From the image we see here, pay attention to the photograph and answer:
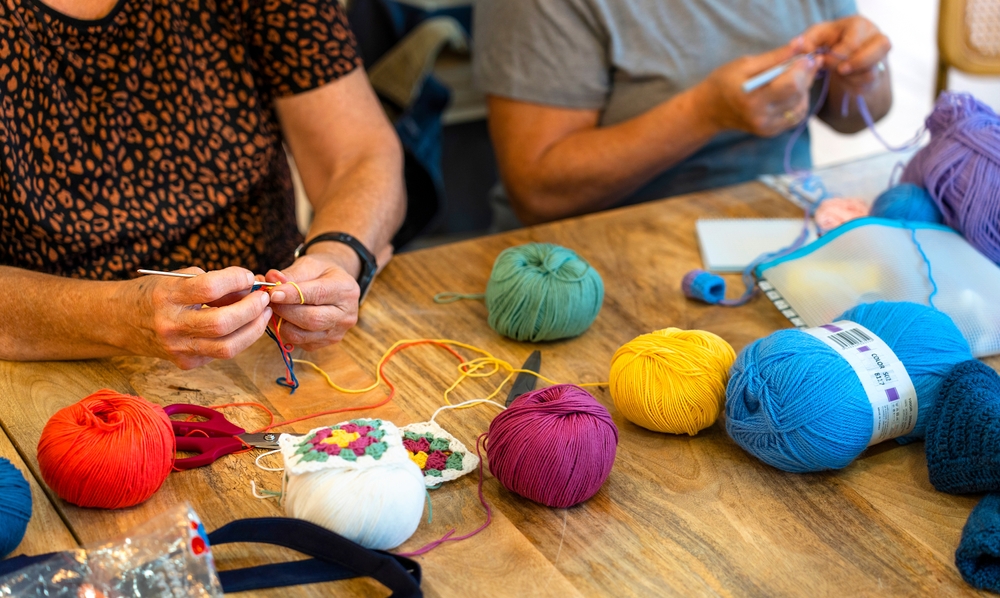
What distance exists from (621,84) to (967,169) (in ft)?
1.91

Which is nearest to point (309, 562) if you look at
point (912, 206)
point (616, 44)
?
point (912, 206)

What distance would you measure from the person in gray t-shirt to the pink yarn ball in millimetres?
153

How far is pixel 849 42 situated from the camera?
50.2 inches

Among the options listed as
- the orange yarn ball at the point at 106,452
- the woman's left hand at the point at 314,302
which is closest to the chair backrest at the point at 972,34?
the woman's left hand at the point at 314,302

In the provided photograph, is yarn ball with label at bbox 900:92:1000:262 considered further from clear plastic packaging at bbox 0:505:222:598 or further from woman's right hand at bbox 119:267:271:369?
clear plastic packaging at bbox 0:505:222:598

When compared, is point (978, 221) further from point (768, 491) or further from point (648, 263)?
point (768, 491)

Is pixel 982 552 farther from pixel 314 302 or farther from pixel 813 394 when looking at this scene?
pixel 314 302

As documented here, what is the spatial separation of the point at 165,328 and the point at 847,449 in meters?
0.61

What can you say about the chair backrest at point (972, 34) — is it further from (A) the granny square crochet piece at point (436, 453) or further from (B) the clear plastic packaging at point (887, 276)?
(A) the granny square crochet piece at point (436, 453)

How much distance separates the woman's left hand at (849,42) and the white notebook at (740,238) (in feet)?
0.84

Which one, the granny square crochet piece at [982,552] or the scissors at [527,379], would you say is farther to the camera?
the scissors at [527,379]

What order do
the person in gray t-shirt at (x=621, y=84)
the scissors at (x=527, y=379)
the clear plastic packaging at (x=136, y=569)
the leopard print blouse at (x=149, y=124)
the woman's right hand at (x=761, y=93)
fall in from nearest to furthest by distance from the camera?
the clear plastic packaging at (x=136, y=569), the scissors at (x=527, y=379), the leopard print blouse at (x=149, y=124), the woman's right hand at (x=761, y=93), the person in gray t-shirt at (x=621, y=84)

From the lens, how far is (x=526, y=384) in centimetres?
88

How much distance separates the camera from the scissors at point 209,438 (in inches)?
29.9
